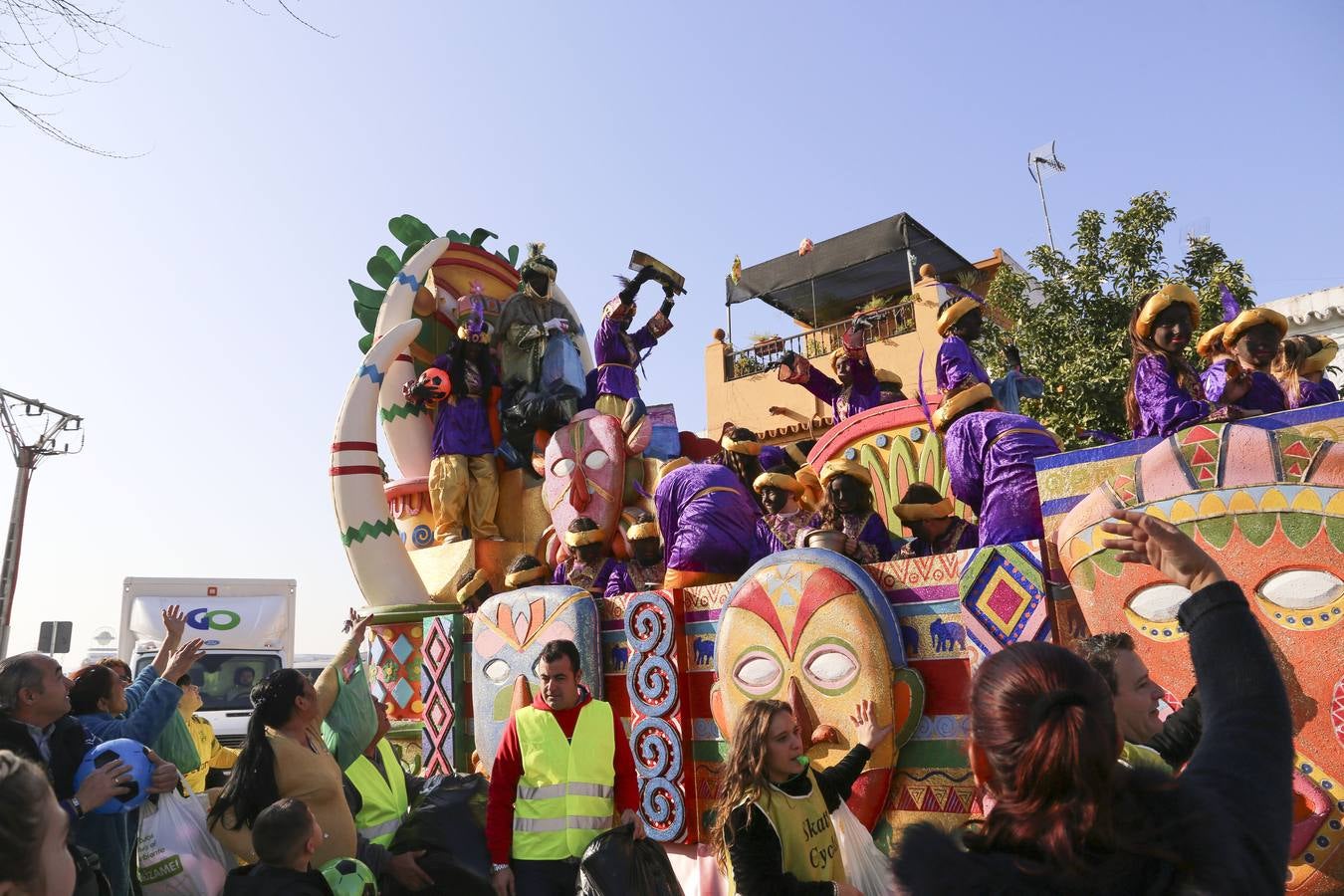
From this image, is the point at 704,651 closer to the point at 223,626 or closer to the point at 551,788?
the point at 551,788

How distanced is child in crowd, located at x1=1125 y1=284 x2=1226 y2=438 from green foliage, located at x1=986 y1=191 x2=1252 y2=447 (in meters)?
5.02

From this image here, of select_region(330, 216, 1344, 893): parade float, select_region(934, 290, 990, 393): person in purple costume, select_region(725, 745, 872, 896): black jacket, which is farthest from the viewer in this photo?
select_region(934, 290, 990, 393): person in purple costume

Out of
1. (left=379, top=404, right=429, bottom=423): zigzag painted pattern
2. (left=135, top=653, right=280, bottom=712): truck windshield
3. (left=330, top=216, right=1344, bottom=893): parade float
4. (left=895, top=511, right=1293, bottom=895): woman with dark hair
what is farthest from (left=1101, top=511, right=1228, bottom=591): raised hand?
(left=135, top=653, right=280, bottom=712): truck windshield

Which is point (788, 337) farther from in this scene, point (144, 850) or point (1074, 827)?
point (1074, 827)

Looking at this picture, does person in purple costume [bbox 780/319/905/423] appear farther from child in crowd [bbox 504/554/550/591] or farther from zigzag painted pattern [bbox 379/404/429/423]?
zigzag painted pattern [bbox 379/404/429/423]

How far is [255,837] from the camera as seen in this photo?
2.57 meters

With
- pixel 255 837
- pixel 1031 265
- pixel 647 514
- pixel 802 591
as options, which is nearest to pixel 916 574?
pixel 802 591

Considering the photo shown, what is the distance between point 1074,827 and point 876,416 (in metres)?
5.09

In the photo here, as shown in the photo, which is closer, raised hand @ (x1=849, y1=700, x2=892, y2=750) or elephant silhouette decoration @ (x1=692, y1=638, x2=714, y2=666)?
raised hand @ (x1=849, y1=700, x2=892, y2=750)

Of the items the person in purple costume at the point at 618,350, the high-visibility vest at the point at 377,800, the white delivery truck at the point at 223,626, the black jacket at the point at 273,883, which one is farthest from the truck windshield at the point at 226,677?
the black jacket at the point at 273,883

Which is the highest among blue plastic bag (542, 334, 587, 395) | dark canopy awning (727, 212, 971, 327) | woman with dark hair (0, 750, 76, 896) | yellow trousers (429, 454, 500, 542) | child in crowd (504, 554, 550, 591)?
dark canopy awning (727, 212, 971, 327)

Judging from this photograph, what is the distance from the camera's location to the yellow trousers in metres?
7.35

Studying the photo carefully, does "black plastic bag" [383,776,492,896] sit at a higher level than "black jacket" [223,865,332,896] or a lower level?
lower

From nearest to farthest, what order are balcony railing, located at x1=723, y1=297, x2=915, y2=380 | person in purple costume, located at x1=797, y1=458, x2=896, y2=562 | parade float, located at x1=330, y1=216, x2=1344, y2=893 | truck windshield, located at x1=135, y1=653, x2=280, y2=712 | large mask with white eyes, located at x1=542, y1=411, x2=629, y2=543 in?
parade float, located at x1=330, y1=216, x2=1344, y2=893 → person in purple costume, located at x1=797, y1=458, x2=896, y2=562 → large mask with white eyes, located at x1=542, y1=411, x2=629, y2=543 → truck windshield, located at x1=135, y1=653, x2=280, y2=712 → balcony railing, located at x1=723, y1=297, x2=915, y2=380
